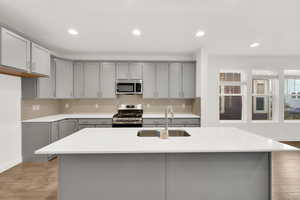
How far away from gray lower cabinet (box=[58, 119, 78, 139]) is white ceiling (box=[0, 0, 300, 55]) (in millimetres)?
1769

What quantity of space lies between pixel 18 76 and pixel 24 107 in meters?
0.65

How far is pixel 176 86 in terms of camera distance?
4.46m

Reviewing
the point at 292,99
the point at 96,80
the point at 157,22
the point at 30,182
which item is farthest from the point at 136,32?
the point at 292,99

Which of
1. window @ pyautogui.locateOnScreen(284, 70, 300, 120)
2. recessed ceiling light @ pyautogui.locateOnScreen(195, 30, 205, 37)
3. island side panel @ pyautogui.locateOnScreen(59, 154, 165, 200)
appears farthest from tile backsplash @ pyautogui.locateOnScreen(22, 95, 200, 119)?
island side panel @ pyautogui.locateOnScreen(59, 154, 165, 200)

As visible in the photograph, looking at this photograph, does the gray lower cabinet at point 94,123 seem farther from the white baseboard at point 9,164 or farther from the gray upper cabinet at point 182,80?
the gray upper cabinet at point 182,80

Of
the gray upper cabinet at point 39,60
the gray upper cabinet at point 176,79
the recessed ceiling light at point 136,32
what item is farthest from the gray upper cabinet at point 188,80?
the gray upper cabinet at point 39,60

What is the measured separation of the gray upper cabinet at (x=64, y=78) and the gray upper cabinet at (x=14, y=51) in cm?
113

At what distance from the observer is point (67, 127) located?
12.8 ft

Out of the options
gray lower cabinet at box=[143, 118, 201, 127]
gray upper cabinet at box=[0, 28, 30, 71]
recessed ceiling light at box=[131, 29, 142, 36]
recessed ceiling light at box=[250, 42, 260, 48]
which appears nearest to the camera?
gray upper cabinet at box=[0, 28, 30, 71]

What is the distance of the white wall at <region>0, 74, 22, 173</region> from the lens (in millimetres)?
2965

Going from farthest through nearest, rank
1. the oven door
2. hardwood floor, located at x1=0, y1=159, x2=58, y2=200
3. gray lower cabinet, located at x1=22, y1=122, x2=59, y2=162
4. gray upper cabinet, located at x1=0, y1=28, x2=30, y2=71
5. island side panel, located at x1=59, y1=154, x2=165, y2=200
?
the oven door → gray lower cabinet, located at x1=22, y1=122, x2=59, y2=162 → gray upper cabinet, located at x1=0, y1=28, x2=30, y2=71 → hardwood floor, located at x1=0, y1=159, x2=58, y2=200 → island side panel, located at x1=59, y1=154, x2=165, y2=200

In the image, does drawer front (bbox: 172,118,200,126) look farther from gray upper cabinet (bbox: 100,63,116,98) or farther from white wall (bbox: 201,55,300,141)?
gray upper cabinet (bbox: 100,63,116,98)

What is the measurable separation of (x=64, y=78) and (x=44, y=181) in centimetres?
246

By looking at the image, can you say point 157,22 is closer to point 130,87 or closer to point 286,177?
point 130,87
